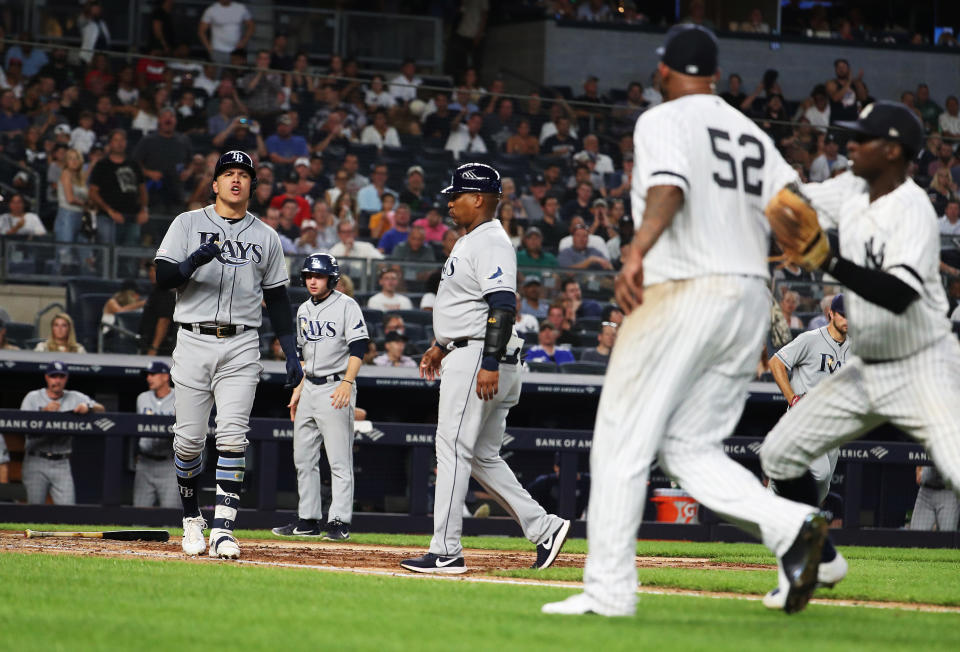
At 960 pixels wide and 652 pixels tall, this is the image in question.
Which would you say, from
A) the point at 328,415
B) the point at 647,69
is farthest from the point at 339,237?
the point at 647,69

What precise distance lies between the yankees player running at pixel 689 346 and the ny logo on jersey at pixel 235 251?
10.5ft

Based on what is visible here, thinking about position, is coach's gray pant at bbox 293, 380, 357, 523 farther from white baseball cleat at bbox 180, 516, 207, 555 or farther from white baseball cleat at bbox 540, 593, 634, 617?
white baseball cleat at bbox 540, 593, 634, 617

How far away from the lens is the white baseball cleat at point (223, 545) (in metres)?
6.93

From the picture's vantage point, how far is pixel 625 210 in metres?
15.2

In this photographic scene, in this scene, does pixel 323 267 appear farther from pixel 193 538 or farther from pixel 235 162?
pixel 193 538

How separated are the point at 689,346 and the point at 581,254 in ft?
33.2

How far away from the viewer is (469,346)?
6629mm

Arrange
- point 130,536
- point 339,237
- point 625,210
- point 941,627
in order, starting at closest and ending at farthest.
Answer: point 941,627 < point 130,536 < point 339,237 < point 625,210

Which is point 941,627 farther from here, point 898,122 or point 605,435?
point 898,122

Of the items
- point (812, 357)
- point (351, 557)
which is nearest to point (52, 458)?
point (351, 557)

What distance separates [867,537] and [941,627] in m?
7.53

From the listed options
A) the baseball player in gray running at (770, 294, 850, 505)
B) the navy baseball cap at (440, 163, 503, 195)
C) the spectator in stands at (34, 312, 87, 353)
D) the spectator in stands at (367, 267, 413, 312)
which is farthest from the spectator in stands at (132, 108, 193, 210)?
the navy baseball cap at (440, 163, 503, 195)

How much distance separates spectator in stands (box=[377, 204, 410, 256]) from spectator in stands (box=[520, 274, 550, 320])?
5.11 ft

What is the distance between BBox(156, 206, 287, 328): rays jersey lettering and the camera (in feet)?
23.3
